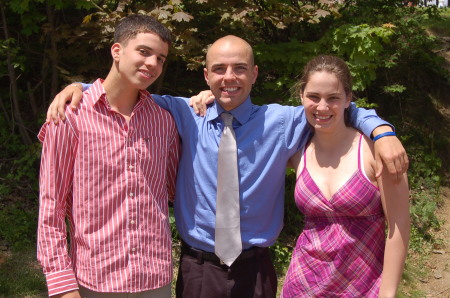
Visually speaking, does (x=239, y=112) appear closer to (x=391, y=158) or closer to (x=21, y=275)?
(x=391, y=158)

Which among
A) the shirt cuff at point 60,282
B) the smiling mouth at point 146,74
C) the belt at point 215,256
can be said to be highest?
the smiling mouth at point 146,74

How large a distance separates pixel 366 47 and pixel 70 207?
3.62 metres

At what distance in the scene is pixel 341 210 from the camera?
2.49m

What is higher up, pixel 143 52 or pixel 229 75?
pixel 143 52

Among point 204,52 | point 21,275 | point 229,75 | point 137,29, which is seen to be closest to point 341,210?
point 229,75

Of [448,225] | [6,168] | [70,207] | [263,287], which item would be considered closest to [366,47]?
[448,225]

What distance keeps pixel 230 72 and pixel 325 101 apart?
1.69ft

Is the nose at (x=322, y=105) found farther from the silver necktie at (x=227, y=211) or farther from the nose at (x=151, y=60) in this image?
the nose at (x=151, y=60)

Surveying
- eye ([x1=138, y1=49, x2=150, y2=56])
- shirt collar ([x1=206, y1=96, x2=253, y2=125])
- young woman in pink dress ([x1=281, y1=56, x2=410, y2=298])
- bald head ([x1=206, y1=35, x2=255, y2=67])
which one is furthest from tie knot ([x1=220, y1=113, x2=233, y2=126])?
eye ([x1=138, y1=49, x2=150, y2=56])

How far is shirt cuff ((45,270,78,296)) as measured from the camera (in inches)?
92.9

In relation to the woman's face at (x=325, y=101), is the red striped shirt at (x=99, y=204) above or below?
below

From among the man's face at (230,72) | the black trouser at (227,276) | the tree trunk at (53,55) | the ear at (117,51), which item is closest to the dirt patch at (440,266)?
the black trouser at (227,276)

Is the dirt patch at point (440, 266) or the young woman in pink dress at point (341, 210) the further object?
the dirt patch at point (440, 266)

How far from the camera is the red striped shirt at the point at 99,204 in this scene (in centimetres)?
240
